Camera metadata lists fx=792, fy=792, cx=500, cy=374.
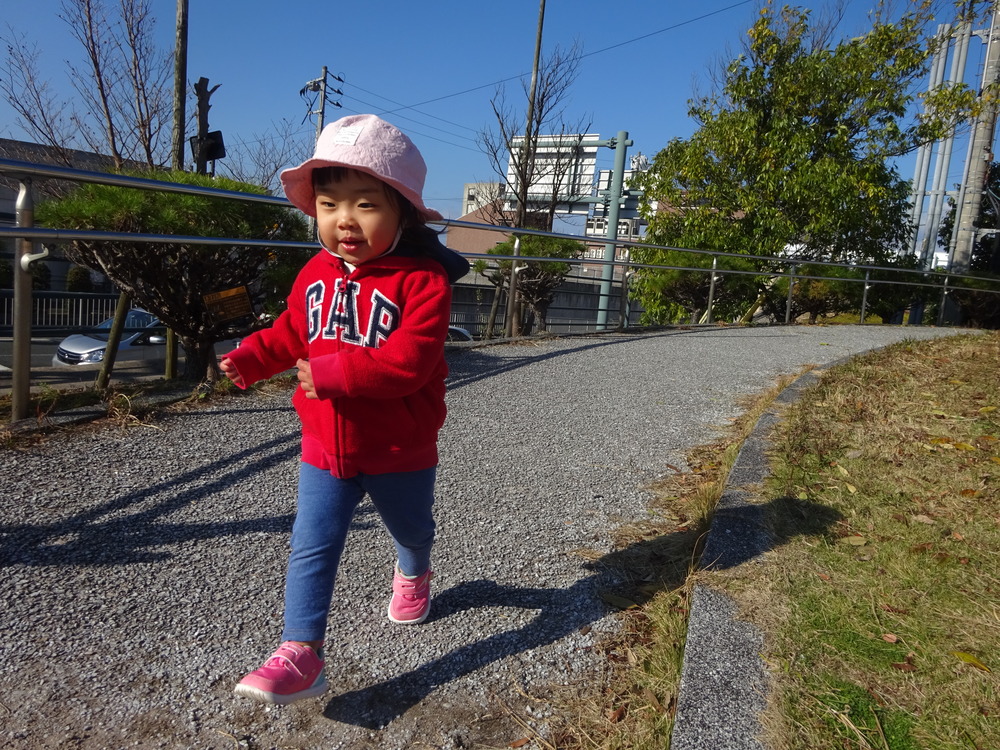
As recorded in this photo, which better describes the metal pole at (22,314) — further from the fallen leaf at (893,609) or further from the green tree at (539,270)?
the green tree at (539,270)

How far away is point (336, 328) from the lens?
1.96m

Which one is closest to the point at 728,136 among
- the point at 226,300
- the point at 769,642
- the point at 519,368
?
the point at 519,368

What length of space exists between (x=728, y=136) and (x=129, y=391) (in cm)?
1097

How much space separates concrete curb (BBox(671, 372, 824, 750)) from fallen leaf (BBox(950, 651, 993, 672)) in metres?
0.46

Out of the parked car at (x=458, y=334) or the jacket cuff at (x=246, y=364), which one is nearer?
the jacket cuff at (x=246, y=364)

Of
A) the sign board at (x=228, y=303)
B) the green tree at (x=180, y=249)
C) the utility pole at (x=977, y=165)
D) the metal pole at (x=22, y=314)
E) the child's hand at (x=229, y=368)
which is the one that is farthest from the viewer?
the utility pole at (x=977, y=165)

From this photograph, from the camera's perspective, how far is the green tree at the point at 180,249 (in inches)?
187

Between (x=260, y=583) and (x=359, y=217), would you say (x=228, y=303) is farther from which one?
(x=359, y=217)

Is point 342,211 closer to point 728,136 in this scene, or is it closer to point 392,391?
point 392,391

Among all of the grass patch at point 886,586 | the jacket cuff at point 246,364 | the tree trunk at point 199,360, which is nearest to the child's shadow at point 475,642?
the grass patch at point 886,586

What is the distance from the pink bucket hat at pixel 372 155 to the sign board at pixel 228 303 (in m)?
3.34

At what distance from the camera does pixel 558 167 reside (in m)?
16.2

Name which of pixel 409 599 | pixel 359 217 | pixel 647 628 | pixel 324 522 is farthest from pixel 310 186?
pixel 647 628

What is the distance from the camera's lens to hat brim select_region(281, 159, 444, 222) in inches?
73.5
